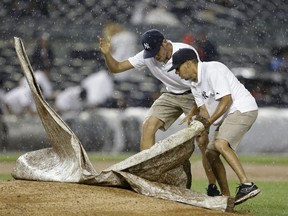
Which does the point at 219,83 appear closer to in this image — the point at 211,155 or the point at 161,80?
the point at 211,155

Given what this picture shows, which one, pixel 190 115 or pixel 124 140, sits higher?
pixel 190 115

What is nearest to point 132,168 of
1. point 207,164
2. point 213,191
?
point 213,191

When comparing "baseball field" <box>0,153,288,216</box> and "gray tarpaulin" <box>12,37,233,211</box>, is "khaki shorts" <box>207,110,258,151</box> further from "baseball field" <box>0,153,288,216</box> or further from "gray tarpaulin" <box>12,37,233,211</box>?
"baseball field" <box>0,153,288,216</box>

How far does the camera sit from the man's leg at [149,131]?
12273mm

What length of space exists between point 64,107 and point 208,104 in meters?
10.9

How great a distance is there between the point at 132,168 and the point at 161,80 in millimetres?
2192

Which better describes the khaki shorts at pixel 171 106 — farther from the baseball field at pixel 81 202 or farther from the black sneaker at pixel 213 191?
the baseball field at pixel 81 202

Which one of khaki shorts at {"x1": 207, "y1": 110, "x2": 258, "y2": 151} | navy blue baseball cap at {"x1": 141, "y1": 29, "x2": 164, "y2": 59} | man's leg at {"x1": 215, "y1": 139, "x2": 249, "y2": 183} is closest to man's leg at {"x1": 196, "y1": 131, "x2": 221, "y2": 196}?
khaki shorts at {"x1": 207, "y1": 110, "x2": 258, "y2": 151}

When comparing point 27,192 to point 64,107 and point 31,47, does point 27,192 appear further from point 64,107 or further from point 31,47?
point 31,47

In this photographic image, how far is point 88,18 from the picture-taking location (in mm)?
23297

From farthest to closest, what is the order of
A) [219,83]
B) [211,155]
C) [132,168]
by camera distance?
[211,155], [219,83], [132,168]

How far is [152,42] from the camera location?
11547mm

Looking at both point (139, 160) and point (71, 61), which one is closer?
point (139, 160)

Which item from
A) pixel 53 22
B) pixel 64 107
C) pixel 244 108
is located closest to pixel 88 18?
pixel 53 22
